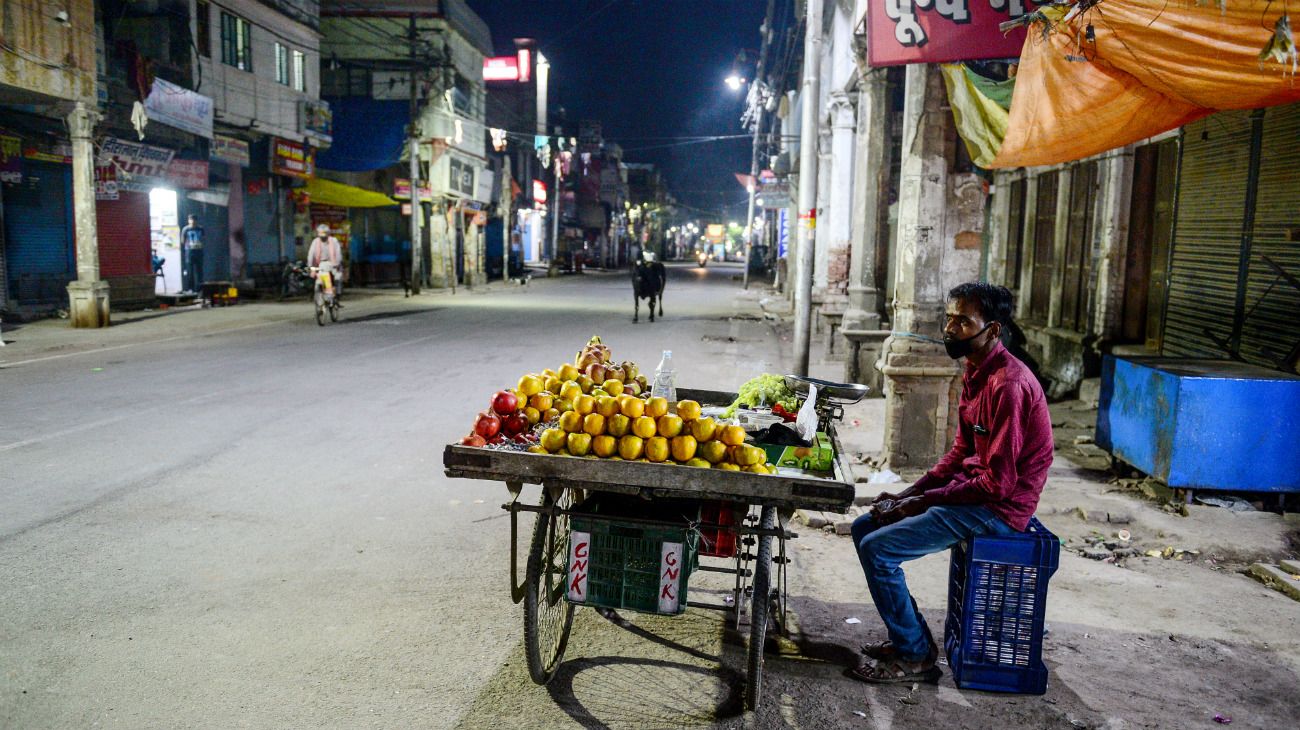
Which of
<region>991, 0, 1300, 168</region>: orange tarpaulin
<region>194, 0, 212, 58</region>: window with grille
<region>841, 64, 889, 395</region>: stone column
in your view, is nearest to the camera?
<region>991, 0, 1300, 168</region>: orange tarpaulin

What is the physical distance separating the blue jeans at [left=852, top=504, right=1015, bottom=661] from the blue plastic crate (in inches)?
3.3

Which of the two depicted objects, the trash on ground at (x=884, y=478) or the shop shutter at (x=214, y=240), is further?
the shop shutter at (x=214, y=240)

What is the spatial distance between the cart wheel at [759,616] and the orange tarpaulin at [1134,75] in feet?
10.9

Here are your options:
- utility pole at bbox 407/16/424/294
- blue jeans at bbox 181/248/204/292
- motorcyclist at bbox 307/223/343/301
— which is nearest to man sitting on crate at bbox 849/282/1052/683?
motorcyclist at bbox 307/223/343/301

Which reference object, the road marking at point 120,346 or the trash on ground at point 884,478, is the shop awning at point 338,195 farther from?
the trash on ground at point 884,478

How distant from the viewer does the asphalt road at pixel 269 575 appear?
378cm

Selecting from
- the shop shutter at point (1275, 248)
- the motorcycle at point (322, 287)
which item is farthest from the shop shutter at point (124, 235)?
the shop shutter at point (1275, 248)

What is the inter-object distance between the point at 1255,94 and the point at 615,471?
15.0ft

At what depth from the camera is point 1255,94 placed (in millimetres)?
5258

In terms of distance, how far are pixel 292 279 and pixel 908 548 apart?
2810 cm

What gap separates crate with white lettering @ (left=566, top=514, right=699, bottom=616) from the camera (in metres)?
3.73

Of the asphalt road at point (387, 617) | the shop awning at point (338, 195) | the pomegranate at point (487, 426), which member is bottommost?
the asphalt road at point (387, 617)

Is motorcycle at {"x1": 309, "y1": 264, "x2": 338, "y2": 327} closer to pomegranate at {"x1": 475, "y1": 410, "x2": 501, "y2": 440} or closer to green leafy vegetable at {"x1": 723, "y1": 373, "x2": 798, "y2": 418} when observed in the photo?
green leafy vegetable at {"x1": 723, "y1": 373, "x2": 798, "y2": 418}

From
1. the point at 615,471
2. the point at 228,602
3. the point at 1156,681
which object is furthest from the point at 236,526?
the point at 1156,681
